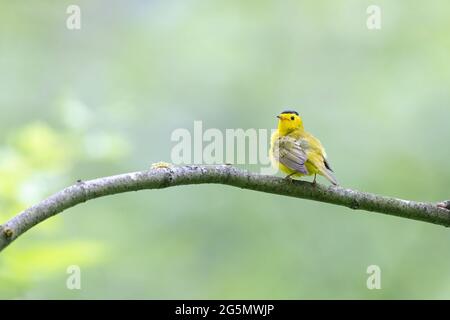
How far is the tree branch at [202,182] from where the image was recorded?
3160mm

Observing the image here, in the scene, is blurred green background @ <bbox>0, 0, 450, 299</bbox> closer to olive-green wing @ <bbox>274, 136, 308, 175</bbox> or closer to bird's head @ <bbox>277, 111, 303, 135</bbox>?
bird's head @ <bbox>277, 111, 303, 135</bbox>

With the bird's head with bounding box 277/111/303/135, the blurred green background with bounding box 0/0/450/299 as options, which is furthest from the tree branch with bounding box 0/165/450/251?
the blurred green background with bounding box 0/0/450/299

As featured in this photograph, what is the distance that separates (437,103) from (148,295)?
4.69 m

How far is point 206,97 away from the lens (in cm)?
1047

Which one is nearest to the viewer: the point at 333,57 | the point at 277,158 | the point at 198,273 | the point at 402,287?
the point at 277,158

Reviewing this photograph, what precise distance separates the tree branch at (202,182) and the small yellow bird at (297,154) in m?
0.77

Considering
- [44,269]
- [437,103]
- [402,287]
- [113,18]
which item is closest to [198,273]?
[402,287]

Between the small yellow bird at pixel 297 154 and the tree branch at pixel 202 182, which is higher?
the small yellow bird at pixel 297 154

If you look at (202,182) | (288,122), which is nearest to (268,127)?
(288,122)

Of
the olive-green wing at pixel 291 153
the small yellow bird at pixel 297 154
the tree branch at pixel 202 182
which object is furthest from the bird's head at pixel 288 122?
the tree branch at pixel 202 182

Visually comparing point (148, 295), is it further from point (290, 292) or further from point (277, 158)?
point (277, 158)

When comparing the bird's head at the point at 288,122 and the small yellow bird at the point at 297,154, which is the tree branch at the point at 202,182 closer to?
the small yellow bird at the point at 297,154

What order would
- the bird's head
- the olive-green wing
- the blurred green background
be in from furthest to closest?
the blurred green background
the bird's head
the olive-green wing

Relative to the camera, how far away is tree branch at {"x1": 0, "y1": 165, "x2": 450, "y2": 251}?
316cm
